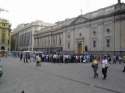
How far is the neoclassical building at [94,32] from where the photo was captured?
48.0 m

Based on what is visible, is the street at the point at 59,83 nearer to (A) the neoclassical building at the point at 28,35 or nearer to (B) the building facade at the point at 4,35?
(A) the neoclassical building at the point at 28,35

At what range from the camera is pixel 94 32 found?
2188 inches

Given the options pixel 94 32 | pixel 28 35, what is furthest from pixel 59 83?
pixel 28 35

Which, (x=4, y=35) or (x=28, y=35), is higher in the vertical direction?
(x=4, y=35)

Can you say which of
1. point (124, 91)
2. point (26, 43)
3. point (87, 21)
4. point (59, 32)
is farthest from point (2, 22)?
point (124, 91)

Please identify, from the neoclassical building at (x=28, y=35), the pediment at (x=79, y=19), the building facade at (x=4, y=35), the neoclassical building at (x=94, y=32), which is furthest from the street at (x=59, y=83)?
the building facade at (x=4, y=35)

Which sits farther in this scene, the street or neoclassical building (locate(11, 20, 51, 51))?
neoclassical building (locate(11, 20, 51, 51))

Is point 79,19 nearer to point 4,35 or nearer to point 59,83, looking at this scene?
point 59,83

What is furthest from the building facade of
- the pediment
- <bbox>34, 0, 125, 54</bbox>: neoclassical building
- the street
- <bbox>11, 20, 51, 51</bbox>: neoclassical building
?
the street

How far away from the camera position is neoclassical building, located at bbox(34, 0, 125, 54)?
158 ft

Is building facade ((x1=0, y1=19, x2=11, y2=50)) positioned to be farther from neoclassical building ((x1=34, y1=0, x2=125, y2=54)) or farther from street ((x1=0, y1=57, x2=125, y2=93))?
street ((x1=0, y1=57, x2=125, y2=93))

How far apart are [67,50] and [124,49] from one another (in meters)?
23.7

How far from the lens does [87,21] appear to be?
58.4 m

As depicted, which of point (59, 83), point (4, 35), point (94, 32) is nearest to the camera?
point (59, 83)
